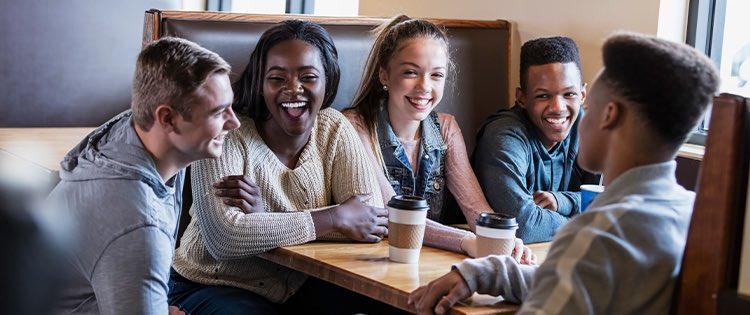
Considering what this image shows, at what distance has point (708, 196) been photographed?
1577 millimetres

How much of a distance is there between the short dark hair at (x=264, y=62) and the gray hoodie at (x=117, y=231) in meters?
0.72

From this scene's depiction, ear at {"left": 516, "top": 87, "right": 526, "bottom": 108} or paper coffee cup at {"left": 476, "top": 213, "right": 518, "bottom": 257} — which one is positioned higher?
ear at {"left": 516, "top": 87, "right": 526, "bottom": 108}

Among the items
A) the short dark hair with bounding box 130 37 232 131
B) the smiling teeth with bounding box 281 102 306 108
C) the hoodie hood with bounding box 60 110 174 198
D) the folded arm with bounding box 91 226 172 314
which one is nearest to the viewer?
the folded arm with bounding box 91 226 172 314

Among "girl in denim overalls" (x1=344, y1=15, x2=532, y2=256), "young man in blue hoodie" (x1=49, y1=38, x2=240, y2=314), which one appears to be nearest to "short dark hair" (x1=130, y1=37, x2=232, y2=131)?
"young man in blue hoodie" (x1=49, y1=38, x2=240, y2=314)

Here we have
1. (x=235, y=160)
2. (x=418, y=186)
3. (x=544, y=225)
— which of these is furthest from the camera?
(x=418, y=186)

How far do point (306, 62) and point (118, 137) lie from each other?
74 cm

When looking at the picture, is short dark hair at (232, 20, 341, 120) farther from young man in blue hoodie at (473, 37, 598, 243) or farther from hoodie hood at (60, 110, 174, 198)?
hoodie hood at (60, 110, 174, 198)

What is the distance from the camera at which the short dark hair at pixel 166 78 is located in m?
2.01

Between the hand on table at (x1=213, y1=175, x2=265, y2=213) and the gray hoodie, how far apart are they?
0.46 m

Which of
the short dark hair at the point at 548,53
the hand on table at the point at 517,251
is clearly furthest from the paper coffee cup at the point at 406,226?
the short dark hair at the point at 548,53

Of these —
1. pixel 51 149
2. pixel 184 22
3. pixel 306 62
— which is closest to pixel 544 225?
pixel 306 62

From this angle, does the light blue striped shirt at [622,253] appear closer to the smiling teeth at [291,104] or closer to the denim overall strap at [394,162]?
the smiling teeth at [291,104]

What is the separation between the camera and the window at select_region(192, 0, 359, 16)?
5125 mm

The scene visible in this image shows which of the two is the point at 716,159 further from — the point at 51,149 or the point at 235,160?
the point at 51,149
